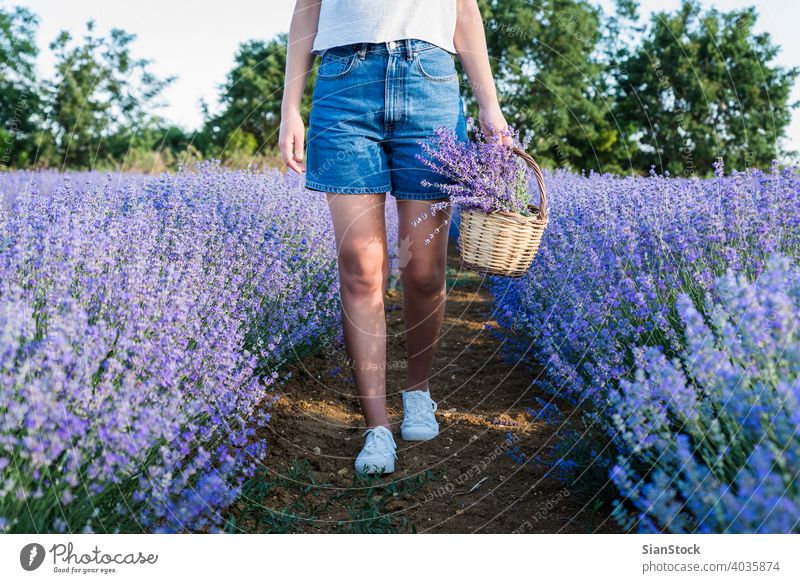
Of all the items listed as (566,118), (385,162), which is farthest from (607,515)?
(566,118)

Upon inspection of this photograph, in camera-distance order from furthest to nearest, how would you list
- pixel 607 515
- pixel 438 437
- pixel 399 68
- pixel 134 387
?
pixel 438 437 < pixel 399 68 < pixel 607 515 < pixel 134 387

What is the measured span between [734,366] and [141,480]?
1399mm

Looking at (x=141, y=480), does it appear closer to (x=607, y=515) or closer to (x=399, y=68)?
(x=607, y=515)

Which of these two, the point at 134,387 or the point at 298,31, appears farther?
the point at 298,31

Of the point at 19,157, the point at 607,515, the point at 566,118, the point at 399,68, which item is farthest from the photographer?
the point at 19,157

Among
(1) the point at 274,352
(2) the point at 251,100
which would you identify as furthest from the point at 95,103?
(1) the point at 274,352

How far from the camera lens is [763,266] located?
7.30 ft

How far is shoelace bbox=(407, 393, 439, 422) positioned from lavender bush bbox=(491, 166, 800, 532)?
510mm

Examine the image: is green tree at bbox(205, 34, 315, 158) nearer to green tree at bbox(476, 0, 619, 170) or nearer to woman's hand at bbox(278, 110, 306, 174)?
green tree at bbox(476, 0, 619, 170)

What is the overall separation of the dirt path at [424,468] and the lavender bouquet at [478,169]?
927mm

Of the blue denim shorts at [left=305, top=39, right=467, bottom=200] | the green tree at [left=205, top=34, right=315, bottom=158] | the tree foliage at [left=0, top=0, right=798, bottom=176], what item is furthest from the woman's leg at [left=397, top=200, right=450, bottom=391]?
the green tree at [left=205, top=34, right=315, bottom=158]

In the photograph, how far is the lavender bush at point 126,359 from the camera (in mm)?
1503

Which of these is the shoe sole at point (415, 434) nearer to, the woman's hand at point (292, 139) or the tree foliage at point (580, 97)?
the woman's hand at point (292, 139)

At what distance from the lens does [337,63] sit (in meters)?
2.41
